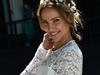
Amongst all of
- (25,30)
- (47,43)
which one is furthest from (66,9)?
(25,30)

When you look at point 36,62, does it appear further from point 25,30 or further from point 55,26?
point 25,30

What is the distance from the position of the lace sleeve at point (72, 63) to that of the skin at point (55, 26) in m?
0.09

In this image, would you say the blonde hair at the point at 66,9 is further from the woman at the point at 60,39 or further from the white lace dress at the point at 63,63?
the white lace dress at the point at 63,63

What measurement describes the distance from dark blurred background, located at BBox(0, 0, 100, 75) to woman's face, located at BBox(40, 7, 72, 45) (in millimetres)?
6950

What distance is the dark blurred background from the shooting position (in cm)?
948

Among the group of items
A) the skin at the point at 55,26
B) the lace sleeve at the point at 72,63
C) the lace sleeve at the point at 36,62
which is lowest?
the lace sleeve at the point at 36,62

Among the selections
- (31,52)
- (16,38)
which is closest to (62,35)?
(31,52)

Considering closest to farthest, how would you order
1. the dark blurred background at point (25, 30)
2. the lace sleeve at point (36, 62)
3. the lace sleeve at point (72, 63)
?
the lace sleeve at point (72, 63) → the lace sleeve at point (36, 62) → the dark blurred background at point (25, 30)

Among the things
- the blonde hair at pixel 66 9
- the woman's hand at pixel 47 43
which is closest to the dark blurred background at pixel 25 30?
the woman's hand at pixel 47 43

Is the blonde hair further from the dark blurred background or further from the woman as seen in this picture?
the dark blurred background

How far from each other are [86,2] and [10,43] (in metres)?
2.42

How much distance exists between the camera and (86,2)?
1078 centimetres

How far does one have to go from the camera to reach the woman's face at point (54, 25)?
76.6 inches

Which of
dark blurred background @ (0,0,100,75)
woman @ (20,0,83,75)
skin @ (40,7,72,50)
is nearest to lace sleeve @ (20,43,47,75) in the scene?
woman @ (20,0,83,75)
